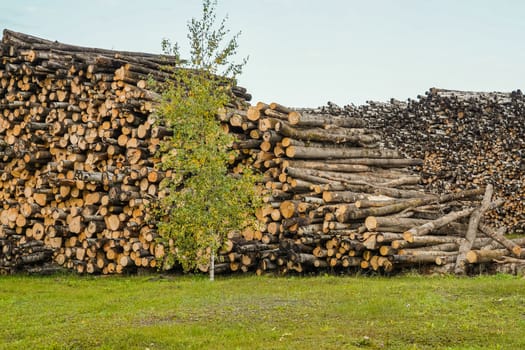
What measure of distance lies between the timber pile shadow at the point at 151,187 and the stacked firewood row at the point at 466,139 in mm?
7499

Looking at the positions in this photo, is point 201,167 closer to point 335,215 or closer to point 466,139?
point 335,215

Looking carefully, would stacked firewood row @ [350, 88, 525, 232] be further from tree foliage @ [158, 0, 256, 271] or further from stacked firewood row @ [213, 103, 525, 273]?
tree foliage @ [158, 0, 256, 271]

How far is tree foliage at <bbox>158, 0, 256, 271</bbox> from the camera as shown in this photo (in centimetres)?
1609

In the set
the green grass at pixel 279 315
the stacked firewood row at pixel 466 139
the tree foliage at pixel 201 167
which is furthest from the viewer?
the stacked firewood row at pixel 466 139

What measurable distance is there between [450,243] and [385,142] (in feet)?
40.4

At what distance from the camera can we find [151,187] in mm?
18859

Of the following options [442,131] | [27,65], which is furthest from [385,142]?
[27,65]

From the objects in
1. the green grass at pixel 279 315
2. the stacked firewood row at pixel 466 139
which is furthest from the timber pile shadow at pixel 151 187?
the stacked firewood row at pixel 466 139

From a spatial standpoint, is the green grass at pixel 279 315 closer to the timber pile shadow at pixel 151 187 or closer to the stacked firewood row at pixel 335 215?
the stacked firewood row at pixel 335 215

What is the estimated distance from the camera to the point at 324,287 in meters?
14.4

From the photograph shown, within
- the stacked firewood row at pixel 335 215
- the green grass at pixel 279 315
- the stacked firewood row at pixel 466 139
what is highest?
the stacked firewood row at pixel 466 139

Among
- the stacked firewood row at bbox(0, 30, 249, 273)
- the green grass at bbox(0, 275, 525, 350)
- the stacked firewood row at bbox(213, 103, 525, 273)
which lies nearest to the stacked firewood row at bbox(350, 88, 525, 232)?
the stacked firewood row at bbox(213, 103, 525, 273)

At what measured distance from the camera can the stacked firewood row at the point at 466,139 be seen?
95.8 ft

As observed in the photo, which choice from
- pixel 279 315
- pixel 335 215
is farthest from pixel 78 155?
pixel 279 315
